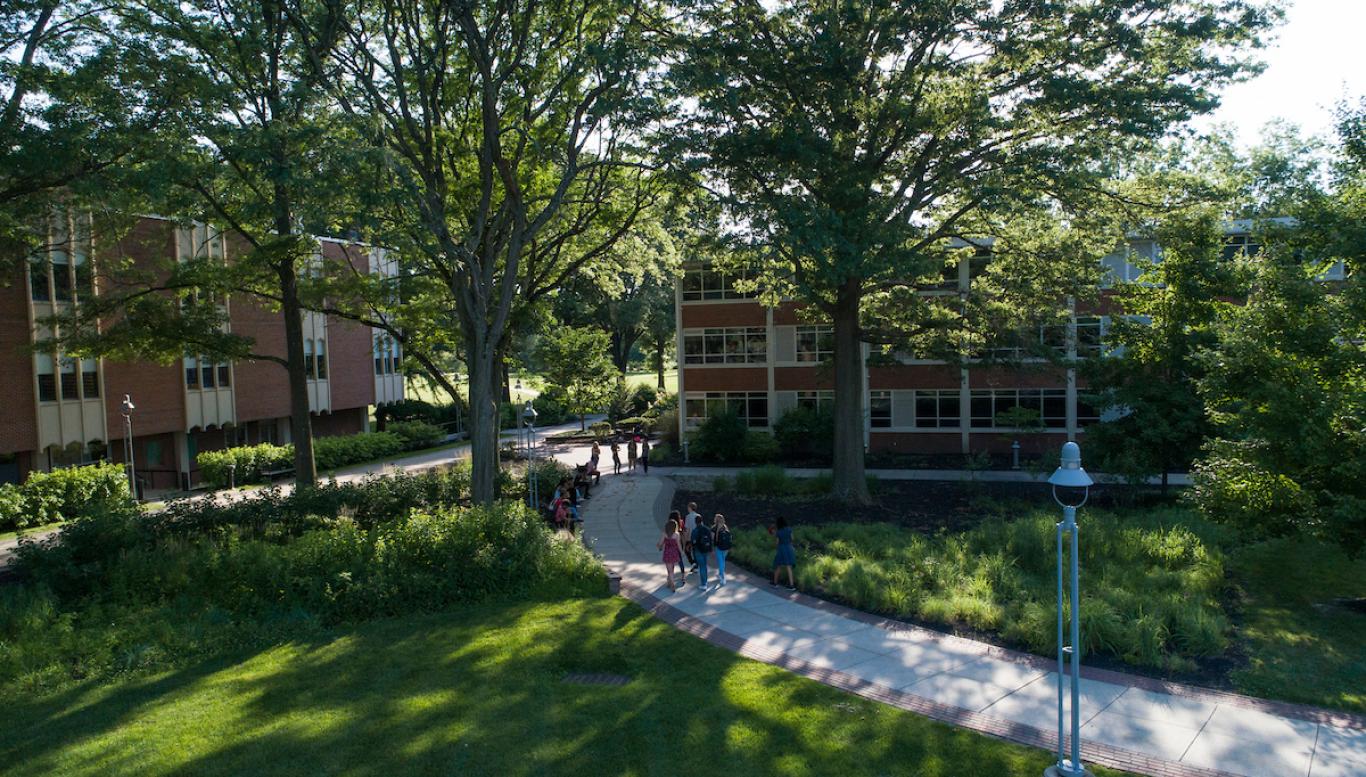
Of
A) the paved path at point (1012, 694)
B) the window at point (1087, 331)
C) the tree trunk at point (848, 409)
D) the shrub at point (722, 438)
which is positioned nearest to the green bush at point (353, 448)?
the shrub at point (722, 438)

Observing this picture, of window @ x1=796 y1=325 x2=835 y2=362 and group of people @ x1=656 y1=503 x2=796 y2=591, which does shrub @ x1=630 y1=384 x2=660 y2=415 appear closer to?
window @ x1=796 y1=325 x2=835 y2=362

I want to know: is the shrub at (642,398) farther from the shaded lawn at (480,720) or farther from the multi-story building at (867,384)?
the shaded lawn at (480,720)

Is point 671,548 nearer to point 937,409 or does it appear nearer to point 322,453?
point 937,409

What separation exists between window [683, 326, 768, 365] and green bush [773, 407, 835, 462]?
12.9 ft

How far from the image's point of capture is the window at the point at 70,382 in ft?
94.3

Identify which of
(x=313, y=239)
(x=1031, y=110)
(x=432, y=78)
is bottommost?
(x=313, y=239)

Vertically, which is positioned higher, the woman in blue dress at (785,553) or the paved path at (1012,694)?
the woman in blue dress at (785,553)

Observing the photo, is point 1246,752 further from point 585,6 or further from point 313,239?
point 313,239

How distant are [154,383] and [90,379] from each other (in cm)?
296

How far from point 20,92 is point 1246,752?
2300 cm

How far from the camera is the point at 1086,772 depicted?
25.4 feet

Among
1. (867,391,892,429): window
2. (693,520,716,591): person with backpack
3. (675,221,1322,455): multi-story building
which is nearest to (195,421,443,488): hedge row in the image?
(675,221,1322,455): multi-story building

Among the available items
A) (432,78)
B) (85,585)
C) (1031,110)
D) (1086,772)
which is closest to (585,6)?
(432,78)

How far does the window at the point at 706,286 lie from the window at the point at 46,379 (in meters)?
23.8
